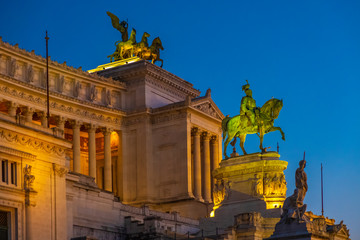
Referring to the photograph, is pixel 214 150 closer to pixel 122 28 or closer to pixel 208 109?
pixel 208 109

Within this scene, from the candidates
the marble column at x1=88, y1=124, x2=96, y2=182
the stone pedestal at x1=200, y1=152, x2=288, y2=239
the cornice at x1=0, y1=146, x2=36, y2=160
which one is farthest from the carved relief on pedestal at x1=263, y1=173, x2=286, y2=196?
the cornice at x1=0, y1=146, x2=36, y2=160

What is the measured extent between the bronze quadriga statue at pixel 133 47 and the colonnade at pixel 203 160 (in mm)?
10781

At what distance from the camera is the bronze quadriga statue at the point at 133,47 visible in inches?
4097

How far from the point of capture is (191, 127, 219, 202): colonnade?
317ft

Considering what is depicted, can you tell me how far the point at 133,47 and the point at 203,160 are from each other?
14.7 metres

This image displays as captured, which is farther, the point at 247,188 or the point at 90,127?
the point at 90,127

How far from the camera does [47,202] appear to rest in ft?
201

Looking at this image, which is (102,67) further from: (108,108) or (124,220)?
(124,220)

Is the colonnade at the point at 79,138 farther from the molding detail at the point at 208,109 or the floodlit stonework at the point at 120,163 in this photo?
the molding detail at the point at 208,109

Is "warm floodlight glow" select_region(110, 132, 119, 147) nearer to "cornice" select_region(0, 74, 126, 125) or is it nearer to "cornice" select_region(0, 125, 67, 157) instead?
"cornice" select_region(0, 74, 126, 125)

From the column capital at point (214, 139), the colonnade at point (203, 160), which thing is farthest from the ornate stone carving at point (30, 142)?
the column capital at point (214, 139)

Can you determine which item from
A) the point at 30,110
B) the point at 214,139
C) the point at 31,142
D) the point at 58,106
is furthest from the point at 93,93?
the point at 31,142

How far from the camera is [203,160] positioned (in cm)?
10019

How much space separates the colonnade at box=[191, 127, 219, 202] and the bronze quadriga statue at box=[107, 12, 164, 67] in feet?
35.4
